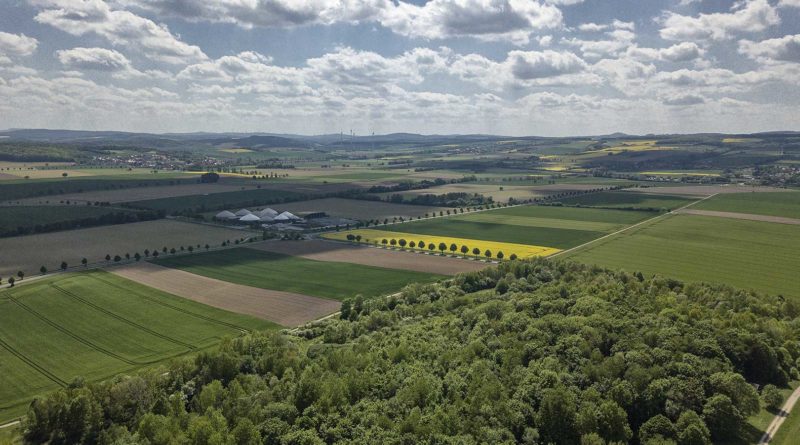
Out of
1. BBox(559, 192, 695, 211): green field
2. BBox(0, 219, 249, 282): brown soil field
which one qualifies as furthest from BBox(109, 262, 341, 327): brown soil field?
BBox(559, 192, 695, 211): green field

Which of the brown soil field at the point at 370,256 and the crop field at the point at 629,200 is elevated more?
the crop field at the point at 629,200

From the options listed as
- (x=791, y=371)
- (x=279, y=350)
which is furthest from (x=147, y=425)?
(x=791, y=371)

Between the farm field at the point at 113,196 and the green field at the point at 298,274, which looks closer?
the green field at the point at 298,274

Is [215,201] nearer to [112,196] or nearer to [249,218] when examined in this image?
[112,196]

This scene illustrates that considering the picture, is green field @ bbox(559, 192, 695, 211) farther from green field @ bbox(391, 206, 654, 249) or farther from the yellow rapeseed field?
the yellow rapeseed field

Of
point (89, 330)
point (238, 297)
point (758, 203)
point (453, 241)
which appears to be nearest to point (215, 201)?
point (453, 241)

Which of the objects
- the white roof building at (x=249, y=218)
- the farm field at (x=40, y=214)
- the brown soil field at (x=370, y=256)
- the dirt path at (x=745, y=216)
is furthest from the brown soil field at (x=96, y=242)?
the dirt path at (x=745, y=216)

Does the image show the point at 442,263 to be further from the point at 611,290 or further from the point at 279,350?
the point at 279,350

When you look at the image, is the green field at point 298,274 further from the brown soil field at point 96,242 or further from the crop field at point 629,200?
the crop field at point 629,200
